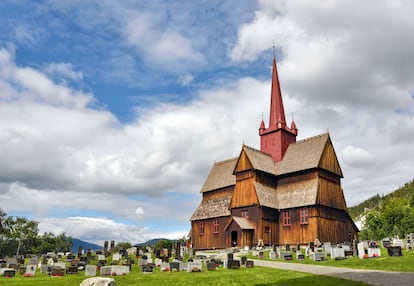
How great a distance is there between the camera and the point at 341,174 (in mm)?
46969

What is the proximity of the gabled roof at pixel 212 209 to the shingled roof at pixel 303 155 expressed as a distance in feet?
26.2

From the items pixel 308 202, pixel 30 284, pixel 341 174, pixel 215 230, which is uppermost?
pixel 341 174

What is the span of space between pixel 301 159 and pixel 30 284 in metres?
34.7

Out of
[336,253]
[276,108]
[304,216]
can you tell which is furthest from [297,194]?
[336,253]

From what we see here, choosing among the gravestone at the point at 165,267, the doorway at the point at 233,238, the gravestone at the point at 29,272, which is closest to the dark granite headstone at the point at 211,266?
the gravestone at the point at 165,267

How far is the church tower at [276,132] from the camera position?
5050 cm

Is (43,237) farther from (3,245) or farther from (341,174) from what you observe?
(341,174)

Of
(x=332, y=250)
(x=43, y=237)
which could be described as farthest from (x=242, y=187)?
(x=43, y=237)

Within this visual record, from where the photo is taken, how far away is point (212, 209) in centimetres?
4969

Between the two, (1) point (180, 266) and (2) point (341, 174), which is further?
(2) point (341, 174)

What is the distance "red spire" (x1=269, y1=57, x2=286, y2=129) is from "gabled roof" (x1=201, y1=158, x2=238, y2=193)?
7.86 metres

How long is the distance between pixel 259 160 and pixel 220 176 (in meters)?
8.47

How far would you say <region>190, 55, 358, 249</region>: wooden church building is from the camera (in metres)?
41.4

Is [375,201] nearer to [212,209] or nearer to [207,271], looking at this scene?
[212,209]
